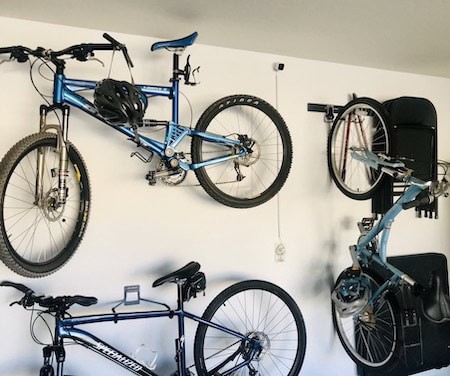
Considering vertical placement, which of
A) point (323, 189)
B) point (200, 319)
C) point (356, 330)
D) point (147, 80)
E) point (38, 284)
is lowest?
point (356, 330)

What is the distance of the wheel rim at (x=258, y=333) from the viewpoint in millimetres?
2234

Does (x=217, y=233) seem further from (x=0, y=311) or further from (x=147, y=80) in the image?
(x=0, y=311)

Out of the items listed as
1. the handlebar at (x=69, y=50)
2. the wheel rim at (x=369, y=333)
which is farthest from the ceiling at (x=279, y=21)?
the wheel rim at (x=369, y=333)

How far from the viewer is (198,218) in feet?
7.30

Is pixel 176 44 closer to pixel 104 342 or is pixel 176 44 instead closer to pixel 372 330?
pixel 104 342

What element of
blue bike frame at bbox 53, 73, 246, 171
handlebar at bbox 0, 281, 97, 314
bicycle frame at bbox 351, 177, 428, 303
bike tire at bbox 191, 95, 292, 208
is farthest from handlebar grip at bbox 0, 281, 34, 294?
bicycle frame at bbox 351, 177, 428, 303

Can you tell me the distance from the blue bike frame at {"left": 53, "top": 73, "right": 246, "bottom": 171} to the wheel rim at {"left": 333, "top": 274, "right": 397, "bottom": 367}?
1328 mm

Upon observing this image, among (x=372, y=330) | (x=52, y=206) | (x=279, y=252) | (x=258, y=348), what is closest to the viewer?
(x=52, y=206)

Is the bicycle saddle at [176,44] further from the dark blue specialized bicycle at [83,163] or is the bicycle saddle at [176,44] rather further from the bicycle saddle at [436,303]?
the bicycle saddle at [436,303]

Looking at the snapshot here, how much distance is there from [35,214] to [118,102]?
757 mm

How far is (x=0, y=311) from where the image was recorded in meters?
1.86

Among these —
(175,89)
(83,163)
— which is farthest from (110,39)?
(83,163)

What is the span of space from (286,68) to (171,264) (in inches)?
55.9

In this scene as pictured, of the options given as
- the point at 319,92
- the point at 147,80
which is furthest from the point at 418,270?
the point at 147,80
